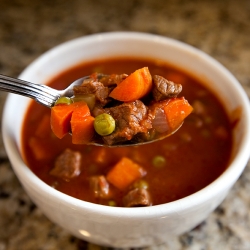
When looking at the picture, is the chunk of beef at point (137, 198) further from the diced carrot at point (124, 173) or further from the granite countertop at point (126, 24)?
the granite countertop at point (126, 24)

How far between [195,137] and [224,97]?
297 mm

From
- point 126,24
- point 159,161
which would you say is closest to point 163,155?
point 159,161

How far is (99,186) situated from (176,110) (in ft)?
1.64

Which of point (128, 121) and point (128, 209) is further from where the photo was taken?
point (128, 121)

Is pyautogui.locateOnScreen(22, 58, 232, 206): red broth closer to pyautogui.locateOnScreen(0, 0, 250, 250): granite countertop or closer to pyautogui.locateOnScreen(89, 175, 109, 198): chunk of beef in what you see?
pyautogui.locateOnScreen(89, 175, 109, 198): chunk of beef

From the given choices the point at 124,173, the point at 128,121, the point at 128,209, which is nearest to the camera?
the point at 128,209

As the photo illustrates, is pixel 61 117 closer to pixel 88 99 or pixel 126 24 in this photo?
pixel 88 99

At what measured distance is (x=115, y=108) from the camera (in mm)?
1802

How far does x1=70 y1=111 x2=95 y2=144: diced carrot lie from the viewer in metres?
1.73

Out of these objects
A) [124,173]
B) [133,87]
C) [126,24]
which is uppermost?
[133,87]

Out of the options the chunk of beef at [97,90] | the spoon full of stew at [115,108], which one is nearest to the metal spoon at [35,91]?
the spoon full of stew at [115,108]

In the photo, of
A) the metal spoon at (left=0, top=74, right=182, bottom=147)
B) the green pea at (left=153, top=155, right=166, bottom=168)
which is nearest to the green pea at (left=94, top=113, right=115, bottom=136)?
the metal spoon at (left=0, top=74, right=182, bottom=147)

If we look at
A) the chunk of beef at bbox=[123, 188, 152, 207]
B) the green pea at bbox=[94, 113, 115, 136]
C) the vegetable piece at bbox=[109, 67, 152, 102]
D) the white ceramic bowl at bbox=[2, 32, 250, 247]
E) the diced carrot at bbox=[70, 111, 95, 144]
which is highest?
the vegetable piece at bbox=[109, 67, 152, 102]

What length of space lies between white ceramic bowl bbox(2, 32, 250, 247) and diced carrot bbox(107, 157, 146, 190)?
0.28m
